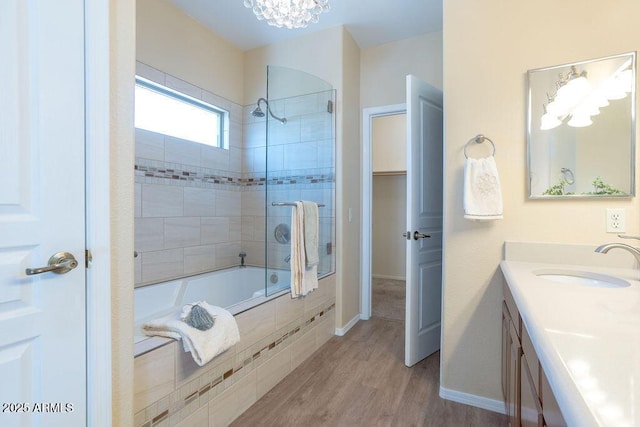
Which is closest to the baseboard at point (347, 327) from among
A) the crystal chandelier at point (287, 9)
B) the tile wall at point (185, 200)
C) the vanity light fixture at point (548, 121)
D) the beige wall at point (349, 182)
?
the beige wall at point (349, 182)

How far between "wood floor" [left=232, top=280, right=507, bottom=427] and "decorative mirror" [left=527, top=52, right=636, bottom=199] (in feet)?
4.42

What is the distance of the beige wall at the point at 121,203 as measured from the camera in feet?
3.46

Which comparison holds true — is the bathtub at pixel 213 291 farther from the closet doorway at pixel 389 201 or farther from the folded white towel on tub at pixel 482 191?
the closet doorway at pixel 389 201

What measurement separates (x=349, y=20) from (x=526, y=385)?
2.91 meters

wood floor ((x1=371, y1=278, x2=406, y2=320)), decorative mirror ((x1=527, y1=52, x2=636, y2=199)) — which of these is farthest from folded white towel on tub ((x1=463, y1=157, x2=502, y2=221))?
wood floor ((x1=371, y1=278, x2=406, y2=320))

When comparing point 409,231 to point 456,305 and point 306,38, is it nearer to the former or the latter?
point 456,305

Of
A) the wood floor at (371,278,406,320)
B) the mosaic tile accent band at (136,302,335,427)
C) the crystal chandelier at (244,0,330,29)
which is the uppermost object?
the crystal chandelier at (244,0,330,29)

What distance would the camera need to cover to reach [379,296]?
3945mm

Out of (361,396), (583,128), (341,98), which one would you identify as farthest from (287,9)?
(361,396)

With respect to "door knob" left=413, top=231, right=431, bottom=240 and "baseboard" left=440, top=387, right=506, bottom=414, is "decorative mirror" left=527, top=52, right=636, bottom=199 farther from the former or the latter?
"baseboard" left=440, top=387, right=506, bottom=414

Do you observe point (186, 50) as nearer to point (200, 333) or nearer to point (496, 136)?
point (200, 333)

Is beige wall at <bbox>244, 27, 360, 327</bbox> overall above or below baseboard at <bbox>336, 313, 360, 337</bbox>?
above

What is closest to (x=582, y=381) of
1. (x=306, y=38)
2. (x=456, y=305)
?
(x=456, y=305)

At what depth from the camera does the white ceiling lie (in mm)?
2473
